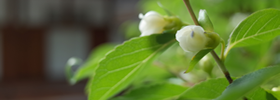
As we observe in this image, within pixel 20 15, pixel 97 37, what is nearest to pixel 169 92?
pixel 20 15

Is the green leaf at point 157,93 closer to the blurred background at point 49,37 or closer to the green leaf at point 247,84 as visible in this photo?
the green leaf at point 247,84

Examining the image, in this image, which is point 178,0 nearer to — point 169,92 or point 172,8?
point 172,8

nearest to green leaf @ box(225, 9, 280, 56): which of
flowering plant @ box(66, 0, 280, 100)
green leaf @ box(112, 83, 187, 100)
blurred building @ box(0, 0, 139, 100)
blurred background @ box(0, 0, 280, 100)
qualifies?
flowering plant @ box(66, 0, 280, 100)

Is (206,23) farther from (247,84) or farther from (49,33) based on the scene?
(49,33)

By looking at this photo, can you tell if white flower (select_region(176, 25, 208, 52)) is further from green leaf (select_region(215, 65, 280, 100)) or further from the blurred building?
the blurred building

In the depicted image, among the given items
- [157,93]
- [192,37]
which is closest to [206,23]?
[192,37]
